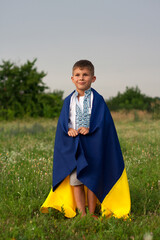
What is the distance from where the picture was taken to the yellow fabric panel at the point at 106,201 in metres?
4.04

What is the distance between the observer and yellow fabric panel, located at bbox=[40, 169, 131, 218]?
4043 millimetres

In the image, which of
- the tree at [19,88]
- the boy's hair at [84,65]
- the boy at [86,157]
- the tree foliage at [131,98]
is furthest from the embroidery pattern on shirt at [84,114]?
the tree foliage at [131,98]

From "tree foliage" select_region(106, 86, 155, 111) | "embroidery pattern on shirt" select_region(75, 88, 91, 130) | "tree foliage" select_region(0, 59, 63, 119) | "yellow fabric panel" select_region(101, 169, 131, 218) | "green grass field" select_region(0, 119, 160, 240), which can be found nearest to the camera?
"green grass field" select_region(0, 119, 160, 240)

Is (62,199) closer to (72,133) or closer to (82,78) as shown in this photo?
(72,133)

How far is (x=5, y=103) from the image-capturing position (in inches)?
845

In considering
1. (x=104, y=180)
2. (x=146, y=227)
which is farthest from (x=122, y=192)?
(x=146, y=227)

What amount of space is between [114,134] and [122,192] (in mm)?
859

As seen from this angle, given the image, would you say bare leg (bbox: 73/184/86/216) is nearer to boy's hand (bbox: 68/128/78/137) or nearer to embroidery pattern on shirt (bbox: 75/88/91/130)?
boy's hand (bbox: 68/128/78/137)

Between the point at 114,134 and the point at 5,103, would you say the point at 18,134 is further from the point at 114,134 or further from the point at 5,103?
the point at 5,103

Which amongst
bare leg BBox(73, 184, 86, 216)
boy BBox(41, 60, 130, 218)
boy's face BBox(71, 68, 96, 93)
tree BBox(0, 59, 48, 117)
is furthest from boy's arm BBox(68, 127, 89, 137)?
tree BBox(0, 59, 48, 117)

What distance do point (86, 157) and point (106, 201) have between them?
770 millimetres

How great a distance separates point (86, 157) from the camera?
3789 millimetres

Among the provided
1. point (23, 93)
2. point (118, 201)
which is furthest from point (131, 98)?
point (118, 201)

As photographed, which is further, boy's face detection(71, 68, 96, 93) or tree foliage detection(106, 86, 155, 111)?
tree foliage detection(106, 86, 155, 111)
